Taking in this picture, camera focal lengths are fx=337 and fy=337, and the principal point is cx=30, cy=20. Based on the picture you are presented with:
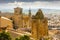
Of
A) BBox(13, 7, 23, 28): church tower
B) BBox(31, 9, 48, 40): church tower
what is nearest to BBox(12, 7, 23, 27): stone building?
BBox(13, 7, 23, 28): church tower

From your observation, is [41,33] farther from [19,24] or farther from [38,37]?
[19,24]

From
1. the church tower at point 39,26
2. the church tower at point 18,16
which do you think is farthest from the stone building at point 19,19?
the church tower at point 39,26

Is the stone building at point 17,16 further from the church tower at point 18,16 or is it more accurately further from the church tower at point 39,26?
the church tower at point 39,26

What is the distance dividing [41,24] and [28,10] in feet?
48.4

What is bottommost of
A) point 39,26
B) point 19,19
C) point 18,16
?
point 19,19

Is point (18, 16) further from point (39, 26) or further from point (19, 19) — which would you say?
point (39, 26)

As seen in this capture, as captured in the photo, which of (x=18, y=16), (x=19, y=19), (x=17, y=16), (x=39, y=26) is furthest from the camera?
(x=19, y=19)

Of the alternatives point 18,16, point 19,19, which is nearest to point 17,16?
point 18,16

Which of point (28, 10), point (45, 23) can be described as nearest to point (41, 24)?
point (45, 23)

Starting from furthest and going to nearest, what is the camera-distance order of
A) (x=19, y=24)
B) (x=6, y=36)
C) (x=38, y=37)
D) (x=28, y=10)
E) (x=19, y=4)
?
(x=28, y=10)
(x=19, y=4)
(x=19, y=24)
(x=38, y=37)
(x=6, y=36)

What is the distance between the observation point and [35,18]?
16.1m

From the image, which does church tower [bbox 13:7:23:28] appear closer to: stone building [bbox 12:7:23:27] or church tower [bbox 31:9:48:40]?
stone building [bbox 12:7:23:27]

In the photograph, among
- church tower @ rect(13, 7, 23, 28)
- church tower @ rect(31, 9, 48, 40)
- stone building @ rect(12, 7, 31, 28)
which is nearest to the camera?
church tower @ rect(31, 9, 48, 40)

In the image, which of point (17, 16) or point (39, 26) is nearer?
point (39, 26)
